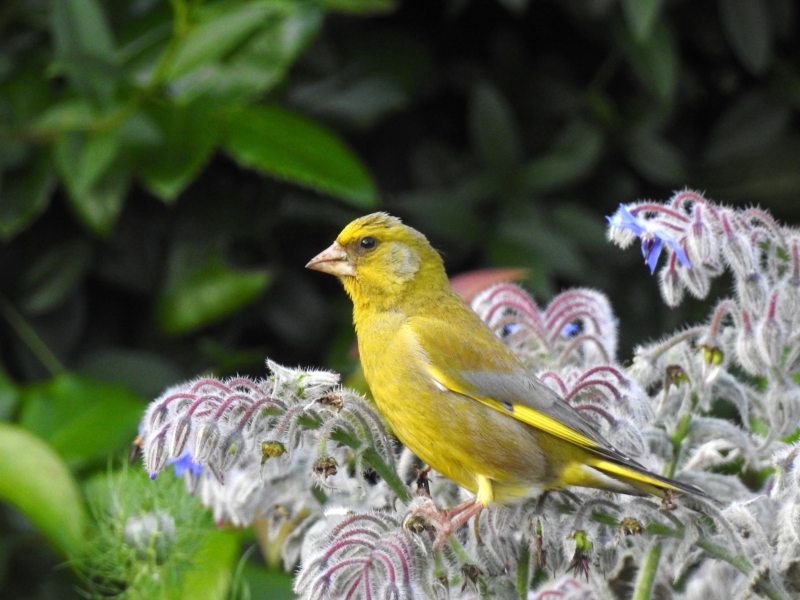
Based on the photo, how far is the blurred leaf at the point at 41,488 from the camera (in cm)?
167

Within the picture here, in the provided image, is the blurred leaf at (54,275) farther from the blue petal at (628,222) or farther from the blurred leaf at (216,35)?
the blue petal at (628,222)

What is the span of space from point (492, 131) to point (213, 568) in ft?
5.19

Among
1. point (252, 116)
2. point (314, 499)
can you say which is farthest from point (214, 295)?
point (314, 499)

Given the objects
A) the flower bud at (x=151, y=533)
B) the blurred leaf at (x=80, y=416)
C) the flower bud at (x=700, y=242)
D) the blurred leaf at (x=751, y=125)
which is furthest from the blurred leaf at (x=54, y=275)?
the blurred leaf at (x=751, y=125)

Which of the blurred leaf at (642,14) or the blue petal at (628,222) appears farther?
the blurred leaf at (642,14)

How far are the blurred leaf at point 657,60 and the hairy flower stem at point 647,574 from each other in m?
1.60

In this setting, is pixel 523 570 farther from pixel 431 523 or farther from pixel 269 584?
pixel 269 584

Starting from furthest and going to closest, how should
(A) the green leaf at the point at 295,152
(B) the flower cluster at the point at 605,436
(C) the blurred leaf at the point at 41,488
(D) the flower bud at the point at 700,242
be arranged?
(A) the green leaf at the point at 295,152 < (C) the blurred leaf at the point at 41,488 < (D) the flower bud at the point at 700,242 < (B) the flower cluster at the point at 605,436

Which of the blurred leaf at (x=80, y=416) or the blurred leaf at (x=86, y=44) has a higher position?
the blurred leaf at (x=86, y=44)

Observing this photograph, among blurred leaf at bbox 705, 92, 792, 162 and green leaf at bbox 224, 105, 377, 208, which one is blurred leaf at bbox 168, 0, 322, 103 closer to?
green leaf at bbox 224, 105, 377, 208

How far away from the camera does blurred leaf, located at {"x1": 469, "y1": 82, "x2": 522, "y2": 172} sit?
279cm

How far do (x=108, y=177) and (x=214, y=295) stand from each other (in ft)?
1.28

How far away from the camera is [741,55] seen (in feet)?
8.79

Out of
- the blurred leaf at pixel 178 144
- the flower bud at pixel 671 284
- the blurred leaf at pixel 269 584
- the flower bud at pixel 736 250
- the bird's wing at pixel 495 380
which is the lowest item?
the blurred leaf at pixel 269 584
